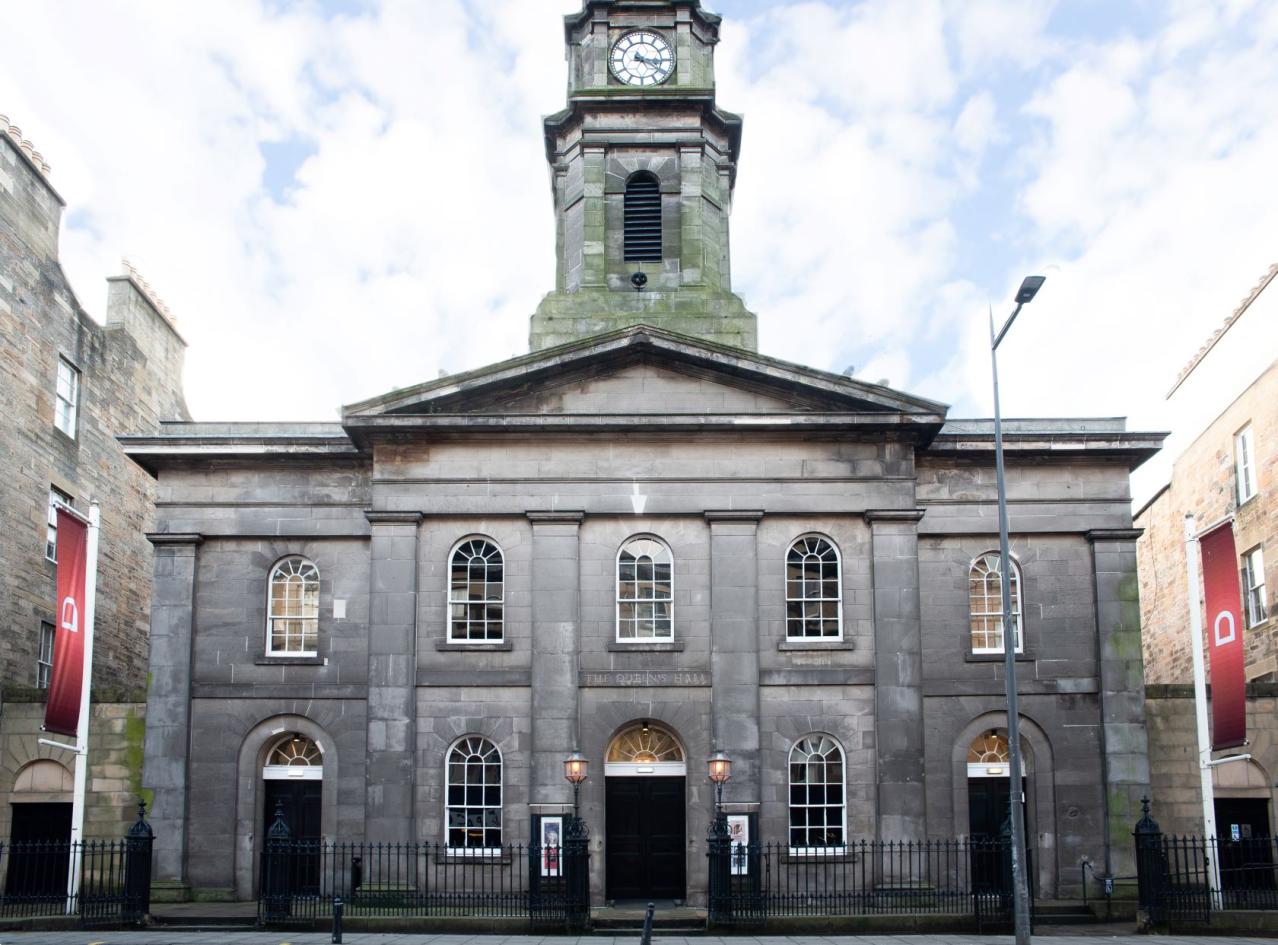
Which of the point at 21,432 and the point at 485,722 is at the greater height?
the point at 21,432

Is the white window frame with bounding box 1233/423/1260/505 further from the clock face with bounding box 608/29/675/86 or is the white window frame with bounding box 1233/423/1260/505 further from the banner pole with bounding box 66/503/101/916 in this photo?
the banner pole with bounding box 66/503/101/916

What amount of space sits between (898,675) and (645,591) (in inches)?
215

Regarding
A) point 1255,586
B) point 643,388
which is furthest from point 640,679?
point 1255,586

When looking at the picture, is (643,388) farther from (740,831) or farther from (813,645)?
(740,831)

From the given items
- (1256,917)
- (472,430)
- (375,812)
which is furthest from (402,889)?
(1256,917)

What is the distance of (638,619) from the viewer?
1214 inches

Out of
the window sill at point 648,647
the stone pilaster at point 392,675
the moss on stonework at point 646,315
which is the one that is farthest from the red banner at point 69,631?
the moss on stonework at point 646,315

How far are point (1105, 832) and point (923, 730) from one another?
424 centimetres

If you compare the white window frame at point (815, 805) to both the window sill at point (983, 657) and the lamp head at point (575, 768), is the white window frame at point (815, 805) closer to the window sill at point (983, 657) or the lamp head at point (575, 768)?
the window sill at point (983, 657)

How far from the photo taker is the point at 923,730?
30672 mm

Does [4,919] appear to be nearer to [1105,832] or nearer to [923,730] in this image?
[923,730]

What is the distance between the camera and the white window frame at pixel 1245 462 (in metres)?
37.0

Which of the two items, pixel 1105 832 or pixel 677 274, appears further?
pixel 677 274

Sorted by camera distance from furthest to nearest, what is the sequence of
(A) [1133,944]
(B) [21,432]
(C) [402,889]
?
(B) [21,432], (C) [402,889], (A) [1133,944]
